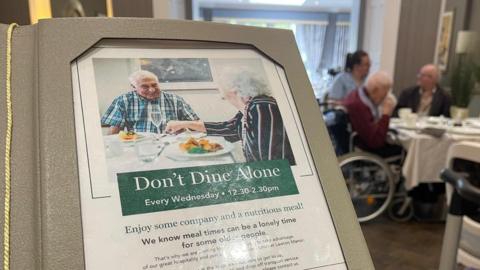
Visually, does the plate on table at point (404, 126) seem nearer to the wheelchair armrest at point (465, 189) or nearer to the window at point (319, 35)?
the wheelchair armrest at point (465, 189)

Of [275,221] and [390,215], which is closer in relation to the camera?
[275,221]

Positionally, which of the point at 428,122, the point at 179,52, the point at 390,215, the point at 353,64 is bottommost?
the point at 390,215

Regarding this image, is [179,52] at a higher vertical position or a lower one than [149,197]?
higher

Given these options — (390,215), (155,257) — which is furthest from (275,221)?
(390,215)

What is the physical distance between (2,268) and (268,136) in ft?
1.27

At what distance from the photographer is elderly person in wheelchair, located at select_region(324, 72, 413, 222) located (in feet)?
9.14

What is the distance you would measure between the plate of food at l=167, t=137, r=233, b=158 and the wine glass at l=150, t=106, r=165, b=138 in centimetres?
4

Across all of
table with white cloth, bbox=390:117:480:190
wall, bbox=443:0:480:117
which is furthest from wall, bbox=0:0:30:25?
wall, bbox=443:0:480:117

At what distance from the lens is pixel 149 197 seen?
517 mm

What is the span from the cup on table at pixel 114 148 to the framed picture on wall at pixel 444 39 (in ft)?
16.4

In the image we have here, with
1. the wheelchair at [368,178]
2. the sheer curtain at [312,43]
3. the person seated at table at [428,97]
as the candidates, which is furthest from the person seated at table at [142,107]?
the sheer curtain at [312,43]

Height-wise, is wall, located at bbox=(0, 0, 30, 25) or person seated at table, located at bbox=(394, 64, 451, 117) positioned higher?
wall, located at bbox=(0, 0, 30, 25)

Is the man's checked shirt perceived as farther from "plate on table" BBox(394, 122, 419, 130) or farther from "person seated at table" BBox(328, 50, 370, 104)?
"person seated at table" BBox(328, 50, 370, 104)

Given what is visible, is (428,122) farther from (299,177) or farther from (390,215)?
(299,177)
